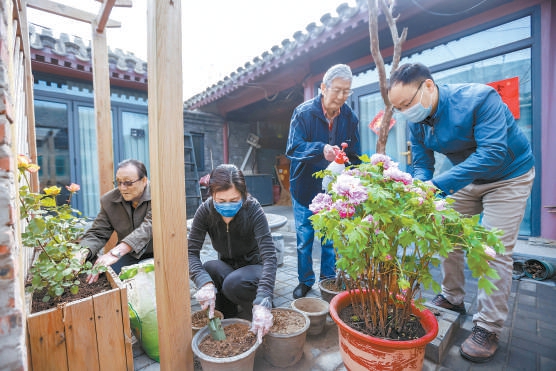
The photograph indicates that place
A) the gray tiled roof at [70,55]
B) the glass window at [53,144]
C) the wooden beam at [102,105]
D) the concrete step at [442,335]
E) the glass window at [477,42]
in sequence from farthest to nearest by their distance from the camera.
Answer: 1. the glass window at [53,144]
2. the gray tiled roof at [70,55]
3. the glass window at [477,42]
4. the wooden beam at [102,105]
5. the concrete step at [442,335]

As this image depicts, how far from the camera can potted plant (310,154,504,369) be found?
3.97 ft

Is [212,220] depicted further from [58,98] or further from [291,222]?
[58,98]

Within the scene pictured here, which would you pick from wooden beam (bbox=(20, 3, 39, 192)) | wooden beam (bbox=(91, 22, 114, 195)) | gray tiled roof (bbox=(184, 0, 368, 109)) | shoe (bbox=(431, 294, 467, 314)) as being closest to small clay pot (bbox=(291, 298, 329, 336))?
shoe (bbox=(431, 294, 467, 314))

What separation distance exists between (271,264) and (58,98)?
6.56 meters

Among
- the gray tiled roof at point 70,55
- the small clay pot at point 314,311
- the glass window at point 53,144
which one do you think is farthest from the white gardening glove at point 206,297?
the glass window at point 53,144

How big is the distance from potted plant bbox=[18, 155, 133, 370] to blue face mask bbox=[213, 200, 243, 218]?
73 cm

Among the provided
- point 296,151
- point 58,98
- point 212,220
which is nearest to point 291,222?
point 296,151

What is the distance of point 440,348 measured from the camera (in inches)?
69.1

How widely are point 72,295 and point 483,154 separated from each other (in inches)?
97.3

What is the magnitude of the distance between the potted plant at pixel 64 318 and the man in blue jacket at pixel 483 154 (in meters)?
1.99

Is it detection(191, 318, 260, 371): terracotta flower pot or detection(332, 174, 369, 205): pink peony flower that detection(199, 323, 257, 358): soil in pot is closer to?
detection(191, 318, 260, 371): terracotta flower pot

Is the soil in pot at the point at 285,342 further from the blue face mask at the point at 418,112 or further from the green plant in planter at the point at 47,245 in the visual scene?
the blue face mask at the point at 418,112

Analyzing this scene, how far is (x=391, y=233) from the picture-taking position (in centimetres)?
132

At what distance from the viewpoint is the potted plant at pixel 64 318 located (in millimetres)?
1351
